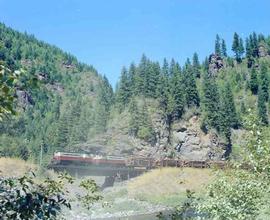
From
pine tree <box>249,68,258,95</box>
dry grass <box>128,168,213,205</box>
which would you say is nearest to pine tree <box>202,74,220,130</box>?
pine tree <box>249,68,258,95</box>

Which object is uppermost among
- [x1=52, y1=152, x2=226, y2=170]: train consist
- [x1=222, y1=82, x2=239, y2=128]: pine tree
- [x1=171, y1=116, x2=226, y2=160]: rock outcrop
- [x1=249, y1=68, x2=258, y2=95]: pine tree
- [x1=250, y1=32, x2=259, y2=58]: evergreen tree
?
[x1=250, y1=32, x2=259, y2=58]: evergreen tree

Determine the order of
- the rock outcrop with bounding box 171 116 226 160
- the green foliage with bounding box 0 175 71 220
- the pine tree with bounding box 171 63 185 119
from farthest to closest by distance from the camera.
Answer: the pine tree with bounding box 171 63 185 119 < the rock outcrop with bounding box 171 116 226 160 < the green foliage with bounding box 0 175 71 220

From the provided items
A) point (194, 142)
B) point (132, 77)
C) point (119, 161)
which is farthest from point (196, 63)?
point (119, 161)

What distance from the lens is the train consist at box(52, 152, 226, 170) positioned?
292 ft

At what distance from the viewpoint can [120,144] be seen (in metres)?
109

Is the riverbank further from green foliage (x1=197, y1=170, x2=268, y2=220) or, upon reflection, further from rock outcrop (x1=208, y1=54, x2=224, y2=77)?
rock outcrop (x1=208, y1=54, x2=224, y2=77)

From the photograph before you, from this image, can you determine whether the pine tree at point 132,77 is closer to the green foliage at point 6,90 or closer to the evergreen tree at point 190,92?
the evergreen tree at point 190,92

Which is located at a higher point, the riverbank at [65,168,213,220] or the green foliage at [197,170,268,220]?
the green foliage at [197,170,268,220]

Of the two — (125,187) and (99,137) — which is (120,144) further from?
(125,187)

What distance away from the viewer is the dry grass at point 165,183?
8484cm

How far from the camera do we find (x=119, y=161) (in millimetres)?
95000

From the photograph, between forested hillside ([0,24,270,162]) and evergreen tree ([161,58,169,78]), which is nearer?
forested hillside ([0,24,270,162])

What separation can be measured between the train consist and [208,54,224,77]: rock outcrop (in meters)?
78.9

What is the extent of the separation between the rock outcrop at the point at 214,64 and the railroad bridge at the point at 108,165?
3138 inches
